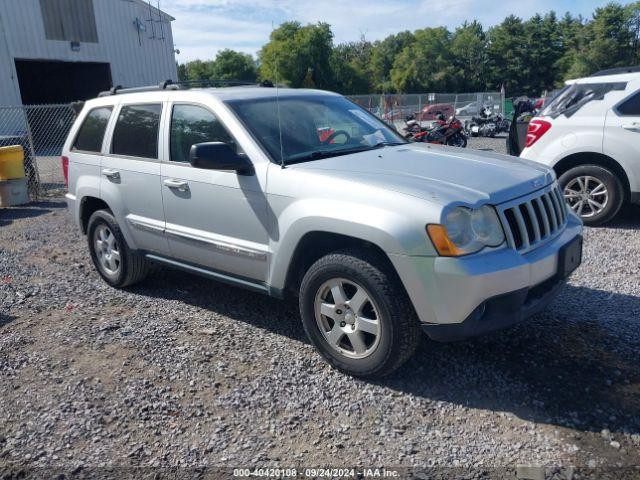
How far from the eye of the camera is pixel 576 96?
698 centimetres

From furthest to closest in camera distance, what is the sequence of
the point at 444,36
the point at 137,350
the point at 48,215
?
the point at 444,36, the point at 48,215, the point at 137,350

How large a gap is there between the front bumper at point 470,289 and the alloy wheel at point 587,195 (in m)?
4.15

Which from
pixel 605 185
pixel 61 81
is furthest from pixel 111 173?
pixel 61 81

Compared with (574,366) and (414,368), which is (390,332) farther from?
(574,366)

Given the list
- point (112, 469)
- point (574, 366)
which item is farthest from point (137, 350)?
point (574, 366)

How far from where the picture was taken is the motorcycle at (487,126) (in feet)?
69.2

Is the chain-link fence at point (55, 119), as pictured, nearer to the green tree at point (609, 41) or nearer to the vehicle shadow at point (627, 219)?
the vehicle shadow at point (627, 219)

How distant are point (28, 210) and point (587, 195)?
9.51 metres

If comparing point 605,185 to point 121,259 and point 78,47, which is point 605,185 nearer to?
point 121,259

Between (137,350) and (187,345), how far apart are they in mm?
364

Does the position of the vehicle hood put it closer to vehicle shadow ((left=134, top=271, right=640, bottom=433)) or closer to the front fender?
the front fender

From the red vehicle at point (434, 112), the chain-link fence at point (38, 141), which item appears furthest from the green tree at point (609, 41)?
the chain-link fence at point (38, 141)

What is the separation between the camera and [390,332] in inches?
127

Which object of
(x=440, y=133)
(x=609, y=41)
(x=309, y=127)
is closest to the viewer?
(x=309, y=127)
